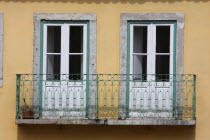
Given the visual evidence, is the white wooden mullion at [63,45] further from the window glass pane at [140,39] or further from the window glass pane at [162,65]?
the window glass pane at [162,65]

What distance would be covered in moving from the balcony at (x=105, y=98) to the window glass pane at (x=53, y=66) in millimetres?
103

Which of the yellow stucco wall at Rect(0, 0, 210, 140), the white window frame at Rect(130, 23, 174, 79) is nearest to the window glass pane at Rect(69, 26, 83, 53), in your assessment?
the yellow stucco wall at Rect(0, 0, 210, 140)

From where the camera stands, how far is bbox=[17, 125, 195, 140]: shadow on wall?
14.7 metres

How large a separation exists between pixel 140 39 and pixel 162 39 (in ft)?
1.50

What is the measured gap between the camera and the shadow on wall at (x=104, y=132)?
14672 millimetres

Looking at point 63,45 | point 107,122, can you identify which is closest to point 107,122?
point 107,122

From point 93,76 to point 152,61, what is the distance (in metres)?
1.25

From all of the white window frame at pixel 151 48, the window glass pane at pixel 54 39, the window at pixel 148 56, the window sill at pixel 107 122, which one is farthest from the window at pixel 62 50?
the white window frame at pixel 151 48

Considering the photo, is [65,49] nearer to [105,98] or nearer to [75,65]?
[75,65]

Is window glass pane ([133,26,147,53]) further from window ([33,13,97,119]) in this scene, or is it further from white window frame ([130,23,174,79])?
window ([33,13,97,119])

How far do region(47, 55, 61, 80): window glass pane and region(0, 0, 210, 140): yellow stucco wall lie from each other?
396 millimetres

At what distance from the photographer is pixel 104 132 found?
14742 mm

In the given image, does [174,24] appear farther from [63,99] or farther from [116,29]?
[63,99]

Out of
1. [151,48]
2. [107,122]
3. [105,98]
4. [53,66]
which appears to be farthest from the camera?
[53,66]
